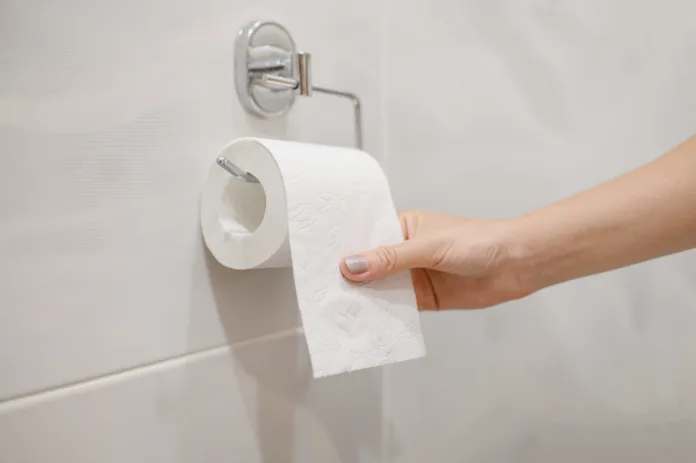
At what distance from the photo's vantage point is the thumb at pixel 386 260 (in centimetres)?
52

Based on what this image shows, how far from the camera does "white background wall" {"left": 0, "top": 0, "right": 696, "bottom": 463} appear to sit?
454 millimetres

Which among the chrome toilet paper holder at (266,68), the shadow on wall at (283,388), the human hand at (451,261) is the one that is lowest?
the shadow on wall at (283,388)

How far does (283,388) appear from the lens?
0.66 m

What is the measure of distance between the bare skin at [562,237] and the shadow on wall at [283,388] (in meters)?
0.15

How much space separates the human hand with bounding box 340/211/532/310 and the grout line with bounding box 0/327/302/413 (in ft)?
0.53

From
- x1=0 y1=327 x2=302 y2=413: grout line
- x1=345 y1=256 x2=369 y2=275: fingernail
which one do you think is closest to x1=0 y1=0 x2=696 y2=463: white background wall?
x1=0 y1=327 x2=302 y2=413: grout line

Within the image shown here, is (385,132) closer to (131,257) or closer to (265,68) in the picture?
(265,68)

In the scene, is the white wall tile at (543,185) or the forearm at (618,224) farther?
the white wall tile at (543,185)

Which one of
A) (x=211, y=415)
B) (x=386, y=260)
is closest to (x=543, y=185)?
(x=386, y=260)

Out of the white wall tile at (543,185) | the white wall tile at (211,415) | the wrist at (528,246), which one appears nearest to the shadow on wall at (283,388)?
the white wall tile at (211,415)

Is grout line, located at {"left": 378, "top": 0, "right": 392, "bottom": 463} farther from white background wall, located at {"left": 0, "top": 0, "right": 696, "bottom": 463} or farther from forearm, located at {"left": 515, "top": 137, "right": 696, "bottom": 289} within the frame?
forearm, located at {"left": 515, "top": 137, "right": 696, "bottom": 289}

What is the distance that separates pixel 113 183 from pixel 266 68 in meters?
0.19

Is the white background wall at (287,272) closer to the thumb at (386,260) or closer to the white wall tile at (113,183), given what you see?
the white wall tile at (113,183)

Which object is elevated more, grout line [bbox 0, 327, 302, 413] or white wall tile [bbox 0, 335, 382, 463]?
grout line [bbox 0, 327, 302, 413]
